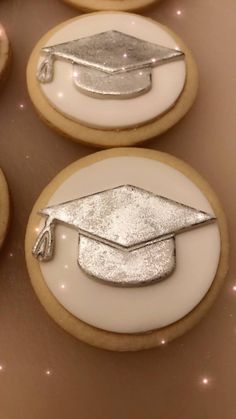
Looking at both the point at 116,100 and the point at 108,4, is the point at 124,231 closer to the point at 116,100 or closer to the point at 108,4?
the point at 116,100

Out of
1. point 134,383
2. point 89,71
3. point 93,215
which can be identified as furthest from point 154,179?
point 134,383

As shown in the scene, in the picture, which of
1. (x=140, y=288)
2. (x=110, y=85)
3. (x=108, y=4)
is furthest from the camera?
(x=108, y=4)

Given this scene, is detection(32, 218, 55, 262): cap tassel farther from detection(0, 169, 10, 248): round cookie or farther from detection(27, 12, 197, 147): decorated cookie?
detection(27, 12, 197, 147): decorated cookie

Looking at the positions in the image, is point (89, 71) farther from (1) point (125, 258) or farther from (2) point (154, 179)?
(1) point (125, 258)

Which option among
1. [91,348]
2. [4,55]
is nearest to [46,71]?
[4,55]

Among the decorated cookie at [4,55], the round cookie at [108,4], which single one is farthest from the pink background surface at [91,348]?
the round cookie at [108,4]
